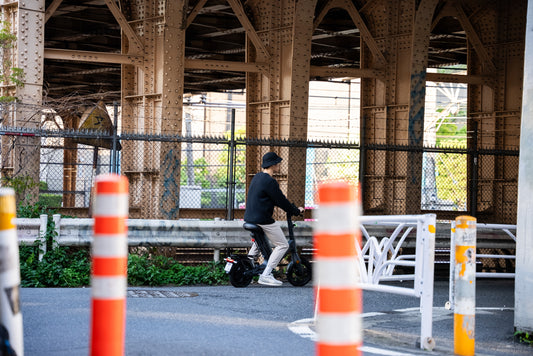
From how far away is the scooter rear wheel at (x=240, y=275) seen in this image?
1160 centimetres

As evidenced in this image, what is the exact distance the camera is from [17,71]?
1501 centimetres

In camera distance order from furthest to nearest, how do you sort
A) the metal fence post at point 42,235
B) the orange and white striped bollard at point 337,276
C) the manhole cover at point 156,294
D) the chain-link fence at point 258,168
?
the chain-link fence at point 258,168
the metal fence post at point 42,235
the manhole cover at point 156,294
the orange and white striped bollard at point 337,276

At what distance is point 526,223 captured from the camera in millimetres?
7926

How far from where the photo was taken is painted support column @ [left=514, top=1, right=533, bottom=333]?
784cm

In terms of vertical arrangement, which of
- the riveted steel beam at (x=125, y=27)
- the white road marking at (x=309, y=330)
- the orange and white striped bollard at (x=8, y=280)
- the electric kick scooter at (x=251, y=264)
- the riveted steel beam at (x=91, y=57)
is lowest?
the white road marking at (x=309, y=330)

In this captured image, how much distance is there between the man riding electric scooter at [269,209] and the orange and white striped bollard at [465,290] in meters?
4.69

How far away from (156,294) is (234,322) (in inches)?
100.0

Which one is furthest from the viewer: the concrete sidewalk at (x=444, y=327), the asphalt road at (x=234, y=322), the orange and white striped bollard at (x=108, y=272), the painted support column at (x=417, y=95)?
the painted support column at (x=417, y=95)

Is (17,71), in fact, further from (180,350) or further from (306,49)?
(180,350)

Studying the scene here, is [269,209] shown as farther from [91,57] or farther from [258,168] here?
[258,168]

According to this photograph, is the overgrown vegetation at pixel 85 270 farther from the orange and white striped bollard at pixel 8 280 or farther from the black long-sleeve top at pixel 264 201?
the orange and white striped bollard at pixel 8 280

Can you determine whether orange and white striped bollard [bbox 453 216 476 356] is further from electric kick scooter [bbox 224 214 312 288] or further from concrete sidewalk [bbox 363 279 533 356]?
electric kick scooter [bbox 224 214 312 288]

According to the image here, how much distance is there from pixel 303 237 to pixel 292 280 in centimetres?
158

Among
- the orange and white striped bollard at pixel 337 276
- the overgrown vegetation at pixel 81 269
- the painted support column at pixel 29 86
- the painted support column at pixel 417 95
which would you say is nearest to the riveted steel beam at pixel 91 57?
the painted support column at pixel 29 86
